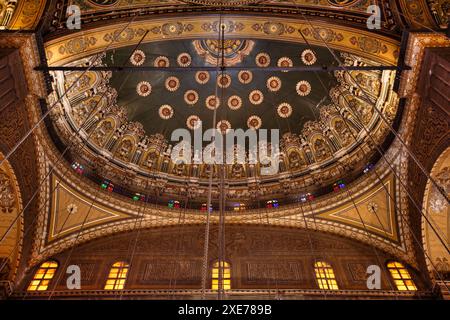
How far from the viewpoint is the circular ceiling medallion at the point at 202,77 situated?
1371 centimetres

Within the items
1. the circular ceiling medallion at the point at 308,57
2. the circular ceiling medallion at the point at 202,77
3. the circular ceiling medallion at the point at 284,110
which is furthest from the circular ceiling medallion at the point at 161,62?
the circular ceiling medallion at the point at 308,57

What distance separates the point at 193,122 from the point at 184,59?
2572 mm

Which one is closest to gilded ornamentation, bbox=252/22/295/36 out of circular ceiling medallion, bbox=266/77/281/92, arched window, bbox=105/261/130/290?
circular ceiling medallion, bbox=266/77/281/92

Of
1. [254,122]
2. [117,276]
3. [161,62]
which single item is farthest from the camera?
[254,122]

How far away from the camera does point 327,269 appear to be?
10164mm

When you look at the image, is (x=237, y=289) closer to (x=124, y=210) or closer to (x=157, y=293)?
(x=157, y=293)

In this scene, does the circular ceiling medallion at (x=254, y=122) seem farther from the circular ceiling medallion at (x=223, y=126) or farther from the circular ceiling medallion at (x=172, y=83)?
the circular ceiling medallion at (x=172, y=83)

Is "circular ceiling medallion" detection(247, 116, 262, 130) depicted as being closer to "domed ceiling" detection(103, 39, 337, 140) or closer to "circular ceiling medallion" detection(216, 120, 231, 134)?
"domed ceiling" detection(103, 39, 337, 140)

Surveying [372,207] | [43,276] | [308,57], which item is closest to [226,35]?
[308,57]

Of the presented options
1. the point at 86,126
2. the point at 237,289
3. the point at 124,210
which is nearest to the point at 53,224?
the point at 124,210

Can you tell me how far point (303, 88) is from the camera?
1328cm

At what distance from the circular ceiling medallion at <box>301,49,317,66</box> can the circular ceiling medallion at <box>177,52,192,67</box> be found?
4.13 metres

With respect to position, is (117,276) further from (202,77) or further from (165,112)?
(202,77)

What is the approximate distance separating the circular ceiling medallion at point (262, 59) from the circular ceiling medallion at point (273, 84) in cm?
101
